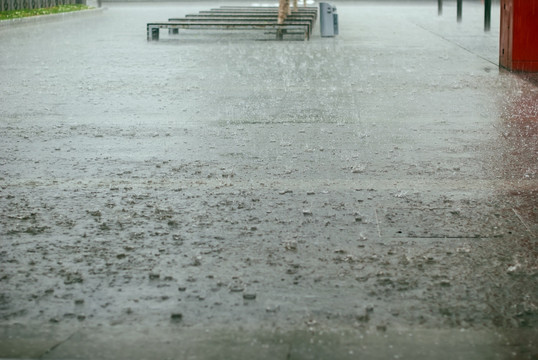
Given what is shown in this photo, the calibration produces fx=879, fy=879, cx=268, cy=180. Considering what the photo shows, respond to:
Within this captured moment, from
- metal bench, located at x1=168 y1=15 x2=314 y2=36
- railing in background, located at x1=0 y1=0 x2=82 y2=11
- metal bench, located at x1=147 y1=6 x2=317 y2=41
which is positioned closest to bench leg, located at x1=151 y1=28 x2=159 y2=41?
metal bench, located at x1=147 y1=6 x2=317 y2=41

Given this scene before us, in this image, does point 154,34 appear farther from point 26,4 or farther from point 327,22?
point 26,4

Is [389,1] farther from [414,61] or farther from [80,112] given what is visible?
[80,112]

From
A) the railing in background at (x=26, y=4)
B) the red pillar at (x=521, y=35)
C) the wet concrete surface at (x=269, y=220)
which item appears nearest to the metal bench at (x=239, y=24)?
the red pillar at (x=521, y=35)

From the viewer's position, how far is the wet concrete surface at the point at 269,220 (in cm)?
365

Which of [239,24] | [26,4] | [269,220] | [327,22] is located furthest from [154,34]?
[269,220]

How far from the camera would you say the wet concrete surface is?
365 centimetres

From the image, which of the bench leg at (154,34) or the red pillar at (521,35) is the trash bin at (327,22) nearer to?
the bench leg at (154,34)

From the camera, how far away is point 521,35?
43.7ft

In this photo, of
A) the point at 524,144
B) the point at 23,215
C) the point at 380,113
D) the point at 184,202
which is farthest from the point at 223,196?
the point at 380,113

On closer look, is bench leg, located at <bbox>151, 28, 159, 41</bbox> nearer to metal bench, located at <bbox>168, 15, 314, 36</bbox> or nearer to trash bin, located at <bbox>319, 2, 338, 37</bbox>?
metal bench, located at <bbox>168, 15, 314, 36</bbox>

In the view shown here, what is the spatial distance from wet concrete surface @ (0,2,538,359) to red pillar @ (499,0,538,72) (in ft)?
4.94

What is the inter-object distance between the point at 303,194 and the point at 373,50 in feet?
39.5

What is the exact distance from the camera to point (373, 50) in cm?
1761

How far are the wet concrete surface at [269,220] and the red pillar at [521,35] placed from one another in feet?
4.94
